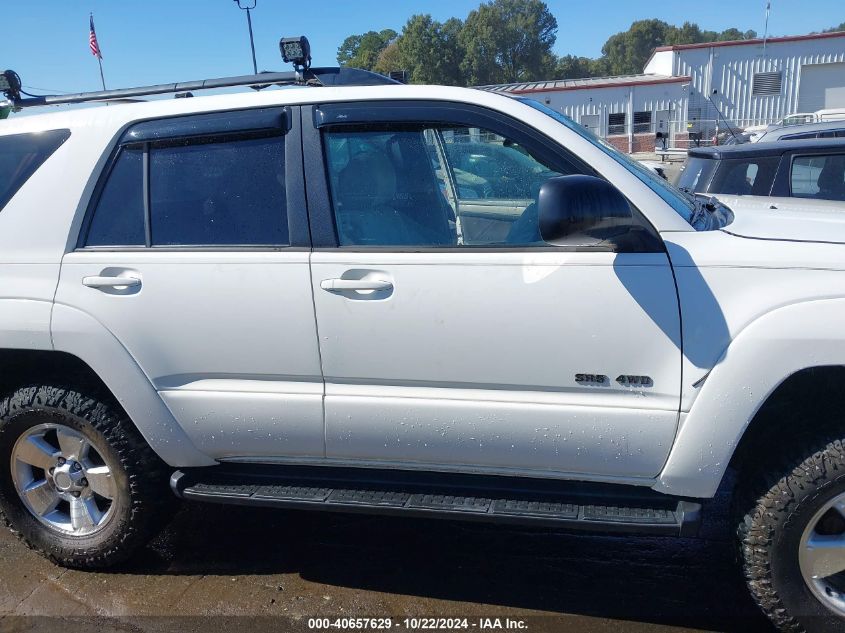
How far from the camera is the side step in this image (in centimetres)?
254

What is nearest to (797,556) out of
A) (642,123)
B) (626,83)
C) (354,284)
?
(354,284)

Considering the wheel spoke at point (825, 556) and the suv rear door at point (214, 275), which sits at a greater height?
the suv rear door at point (214, 275)

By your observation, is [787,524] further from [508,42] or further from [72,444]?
[508,42]

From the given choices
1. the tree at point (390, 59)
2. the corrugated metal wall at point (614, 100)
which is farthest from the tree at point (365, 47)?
the corrugated metal wall at point (614, 100)

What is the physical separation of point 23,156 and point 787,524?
3.33 meters

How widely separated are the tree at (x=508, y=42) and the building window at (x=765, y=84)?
120 ft

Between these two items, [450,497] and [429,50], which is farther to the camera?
[429,50]

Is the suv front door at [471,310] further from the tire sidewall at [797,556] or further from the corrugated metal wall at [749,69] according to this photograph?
the corrugated metal wall at [749,69]

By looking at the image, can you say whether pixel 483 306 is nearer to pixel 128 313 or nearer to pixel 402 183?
pixel 402 183

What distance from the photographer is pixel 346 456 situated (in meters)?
2.84

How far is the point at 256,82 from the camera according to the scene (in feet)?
10.5

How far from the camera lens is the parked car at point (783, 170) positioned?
575cm

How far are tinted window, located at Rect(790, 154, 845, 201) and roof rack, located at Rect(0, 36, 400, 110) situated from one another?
412 cm

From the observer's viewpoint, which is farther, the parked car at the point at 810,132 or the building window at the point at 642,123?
the building window at the point at 642,123
